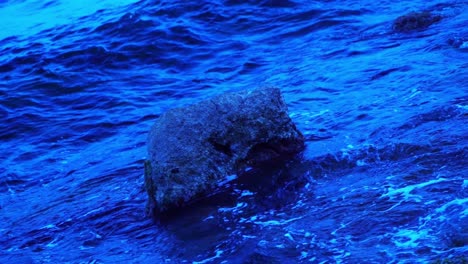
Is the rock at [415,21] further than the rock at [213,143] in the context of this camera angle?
Yes

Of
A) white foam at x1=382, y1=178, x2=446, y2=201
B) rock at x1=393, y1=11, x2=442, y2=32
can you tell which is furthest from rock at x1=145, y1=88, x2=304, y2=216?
rock at x1=393, y1=11, x2=442, y2=32

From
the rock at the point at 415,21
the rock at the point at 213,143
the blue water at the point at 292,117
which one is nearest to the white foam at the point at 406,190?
the blue water at the point at 292,117

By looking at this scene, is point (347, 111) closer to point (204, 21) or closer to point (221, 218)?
point (221, 218)

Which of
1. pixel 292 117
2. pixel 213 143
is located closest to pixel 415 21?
pixel 292 117

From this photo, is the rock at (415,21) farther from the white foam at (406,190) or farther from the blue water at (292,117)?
the white foam at (406,190)

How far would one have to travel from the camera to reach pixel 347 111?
9.20m

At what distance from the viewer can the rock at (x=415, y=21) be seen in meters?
12.1

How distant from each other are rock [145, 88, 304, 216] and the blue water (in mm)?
258

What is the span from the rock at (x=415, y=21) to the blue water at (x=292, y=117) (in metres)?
0.21

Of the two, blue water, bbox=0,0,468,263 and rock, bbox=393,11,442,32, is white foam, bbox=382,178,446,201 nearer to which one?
blue water, bbox=0,0,468,263

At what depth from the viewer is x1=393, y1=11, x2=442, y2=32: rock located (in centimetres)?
1210

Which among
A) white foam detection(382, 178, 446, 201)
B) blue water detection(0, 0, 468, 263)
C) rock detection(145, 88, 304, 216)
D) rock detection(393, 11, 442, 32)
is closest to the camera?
blue water detection(0, 0, 468, 263)

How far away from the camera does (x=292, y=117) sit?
9492 millimetres

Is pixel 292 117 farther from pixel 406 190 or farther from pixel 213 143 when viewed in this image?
pixel 406 190
